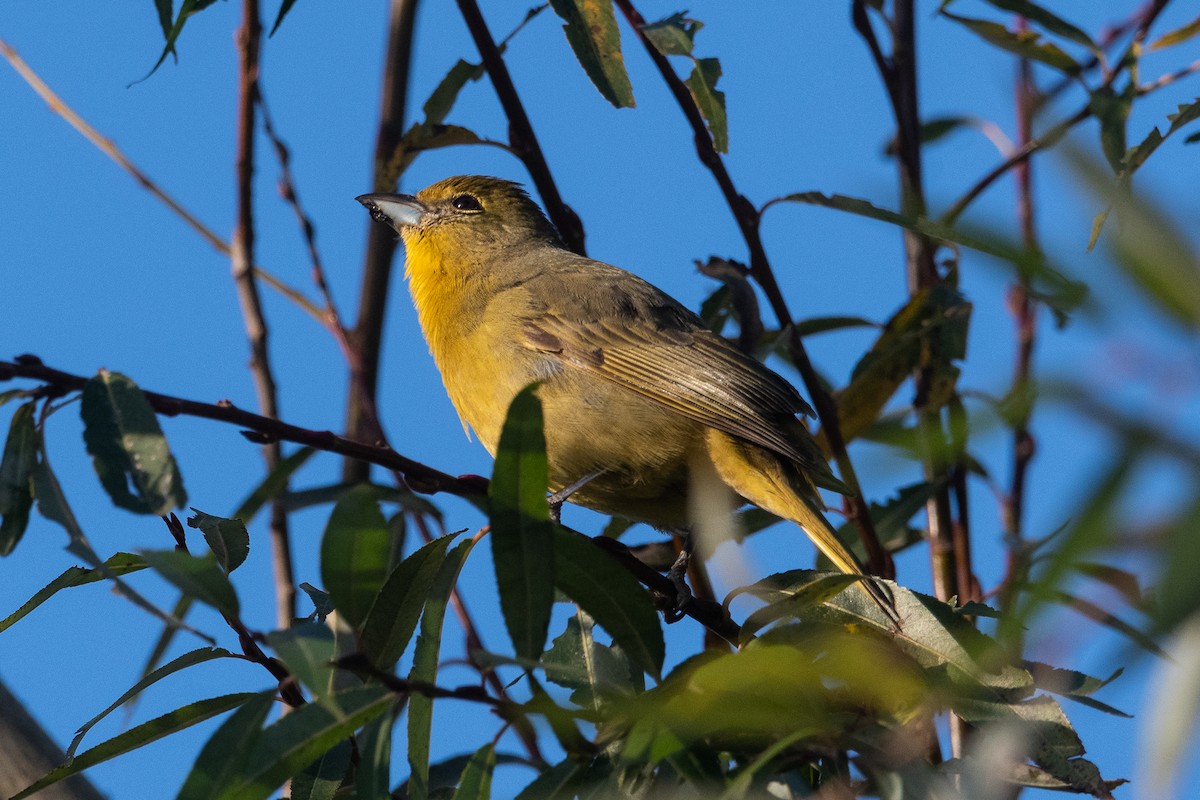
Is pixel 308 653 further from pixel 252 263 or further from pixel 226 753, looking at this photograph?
pixel 252 263

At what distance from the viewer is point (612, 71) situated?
11.8ft

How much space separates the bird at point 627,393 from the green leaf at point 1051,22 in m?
1.46

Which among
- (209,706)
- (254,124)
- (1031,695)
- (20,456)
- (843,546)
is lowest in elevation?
(1031,695)

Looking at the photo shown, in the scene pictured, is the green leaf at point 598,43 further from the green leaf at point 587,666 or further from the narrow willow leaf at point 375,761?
the narrow willow leaf at point 375,761

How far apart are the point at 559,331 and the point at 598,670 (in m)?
2.21

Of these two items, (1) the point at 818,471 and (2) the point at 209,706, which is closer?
(2) the point at 209,706

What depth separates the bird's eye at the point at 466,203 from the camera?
20.2 ft

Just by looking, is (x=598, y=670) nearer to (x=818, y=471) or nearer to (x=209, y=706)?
(x=209, y=706)

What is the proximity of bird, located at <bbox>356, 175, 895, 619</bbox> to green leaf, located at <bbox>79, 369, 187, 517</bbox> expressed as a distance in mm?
2149

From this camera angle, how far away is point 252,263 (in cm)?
488

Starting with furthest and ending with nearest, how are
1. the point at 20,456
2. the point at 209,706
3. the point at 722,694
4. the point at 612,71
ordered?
the point at 612,71
the point at 209,706
the point at 20,456
the point at 722,694

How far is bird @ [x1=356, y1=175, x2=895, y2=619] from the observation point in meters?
4.37

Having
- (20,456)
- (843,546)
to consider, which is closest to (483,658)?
(20,456)

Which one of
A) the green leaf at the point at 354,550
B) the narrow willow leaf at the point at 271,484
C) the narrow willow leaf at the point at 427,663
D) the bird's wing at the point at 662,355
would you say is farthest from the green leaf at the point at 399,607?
the bird's wing at the point at 662,355
